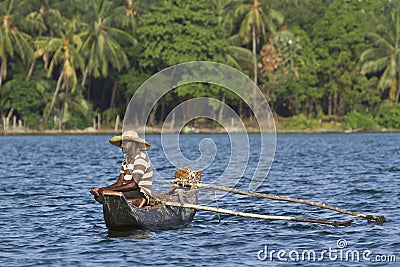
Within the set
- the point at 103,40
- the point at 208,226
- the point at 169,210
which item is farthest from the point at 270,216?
the point at 103,40

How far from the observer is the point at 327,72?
3142 inches

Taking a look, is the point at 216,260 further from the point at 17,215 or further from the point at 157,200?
the point at 17,215

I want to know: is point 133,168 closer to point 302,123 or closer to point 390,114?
point 302,123

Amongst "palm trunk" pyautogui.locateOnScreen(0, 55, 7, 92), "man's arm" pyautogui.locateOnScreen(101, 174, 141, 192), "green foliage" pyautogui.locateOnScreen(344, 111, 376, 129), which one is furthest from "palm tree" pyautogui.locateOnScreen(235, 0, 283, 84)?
"man's arm" pyautogui.locateOnScreen(101, 174, 141, 192)

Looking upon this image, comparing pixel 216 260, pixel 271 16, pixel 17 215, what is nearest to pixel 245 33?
pixel 271 16

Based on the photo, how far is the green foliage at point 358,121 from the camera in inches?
3155

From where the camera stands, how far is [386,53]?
78.2m

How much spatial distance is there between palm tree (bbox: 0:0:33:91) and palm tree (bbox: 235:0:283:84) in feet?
67.5

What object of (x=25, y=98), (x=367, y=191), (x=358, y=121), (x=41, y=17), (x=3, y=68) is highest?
(x=41, y=17)

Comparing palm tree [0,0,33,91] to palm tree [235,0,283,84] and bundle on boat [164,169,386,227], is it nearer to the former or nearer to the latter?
palm tree [235,0,283,84]

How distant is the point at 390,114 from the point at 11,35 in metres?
36.9

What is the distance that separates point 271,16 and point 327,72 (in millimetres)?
7766

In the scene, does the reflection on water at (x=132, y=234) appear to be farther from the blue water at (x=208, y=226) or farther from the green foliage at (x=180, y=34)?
the green foliage at (x=180, y=34)

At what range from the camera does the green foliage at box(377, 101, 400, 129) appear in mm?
79688
